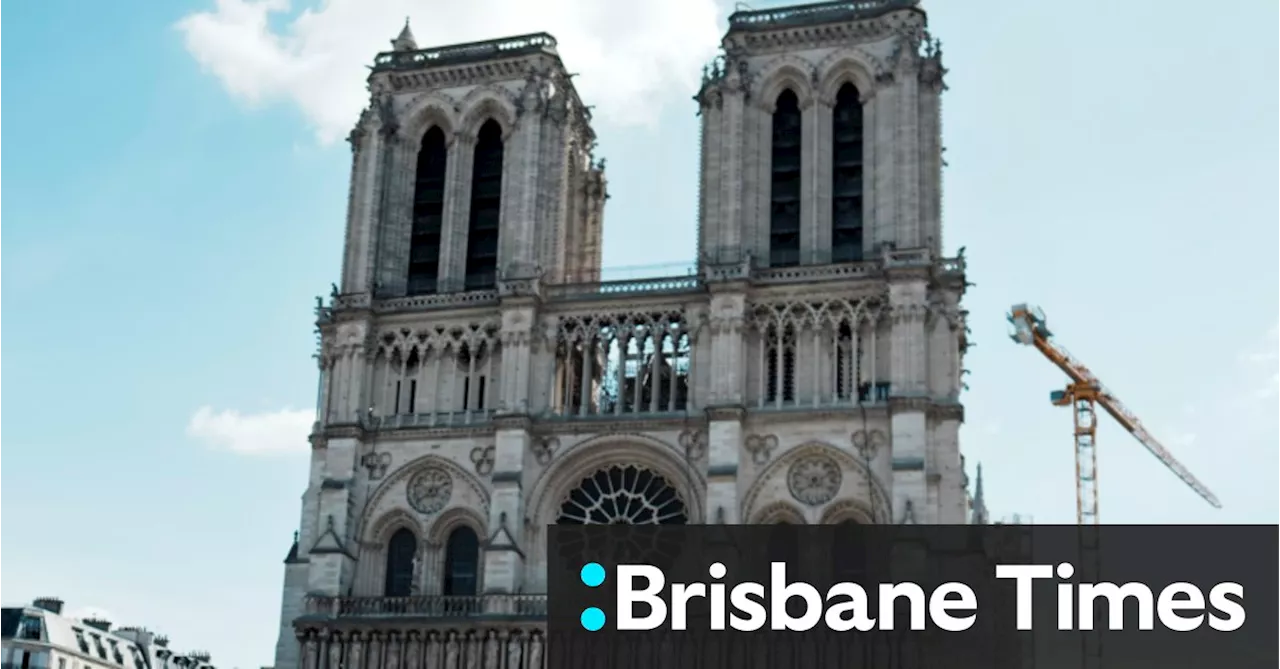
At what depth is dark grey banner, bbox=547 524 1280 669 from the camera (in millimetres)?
49469

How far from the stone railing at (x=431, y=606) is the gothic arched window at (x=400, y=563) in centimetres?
144

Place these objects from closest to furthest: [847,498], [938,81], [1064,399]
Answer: [847,498] → [938,81] → [1064,399]

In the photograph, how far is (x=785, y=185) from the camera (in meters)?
59.5

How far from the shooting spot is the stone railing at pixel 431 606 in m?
55.0

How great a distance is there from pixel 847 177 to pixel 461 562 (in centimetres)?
1747

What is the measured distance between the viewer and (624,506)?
188 feet

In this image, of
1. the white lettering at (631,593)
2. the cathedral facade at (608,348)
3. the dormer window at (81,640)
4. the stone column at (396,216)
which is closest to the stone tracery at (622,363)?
the cathedral facade at (608,348)

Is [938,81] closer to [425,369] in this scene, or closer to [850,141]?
[850,141]

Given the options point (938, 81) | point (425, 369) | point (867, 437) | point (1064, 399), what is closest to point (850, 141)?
point (938, 81)

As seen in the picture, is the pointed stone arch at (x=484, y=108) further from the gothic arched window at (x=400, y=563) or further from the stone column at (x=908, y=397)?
the stone column at (x=908, y=397)

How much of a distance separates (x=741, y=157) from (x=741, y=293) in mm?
4937

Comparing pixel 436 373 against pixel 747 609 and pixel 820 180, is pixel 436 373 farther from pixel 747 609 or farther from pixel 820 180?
pixel 747 609

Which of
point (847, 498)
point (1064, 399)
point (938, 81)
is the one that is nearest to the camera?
point (847, 498)

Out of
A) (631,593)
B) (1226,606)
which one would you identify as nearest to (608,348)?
(631,593)
